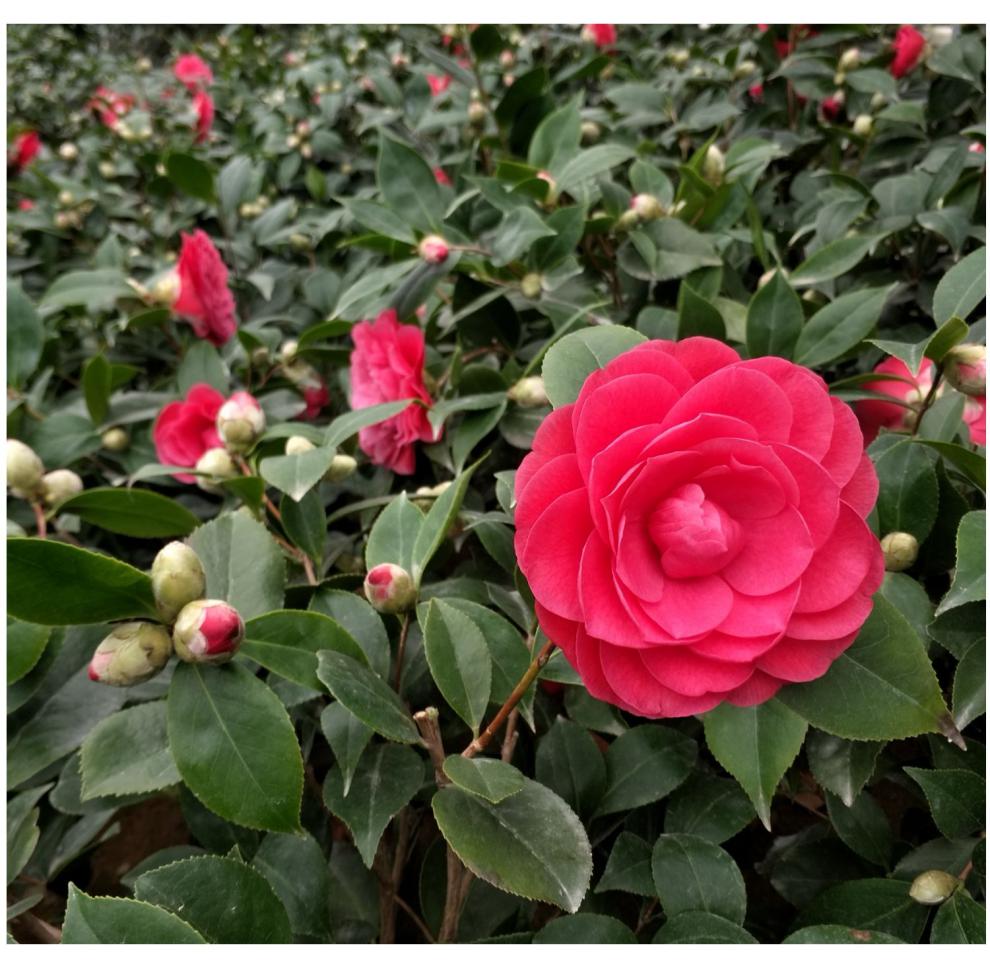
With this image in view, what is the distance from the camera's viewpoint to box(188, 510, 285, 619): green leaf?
22.8 inches

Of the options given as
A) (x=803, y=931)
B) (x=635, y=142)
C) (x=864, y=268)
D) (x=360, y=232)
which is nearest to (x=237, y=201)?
(x=360, y=232)

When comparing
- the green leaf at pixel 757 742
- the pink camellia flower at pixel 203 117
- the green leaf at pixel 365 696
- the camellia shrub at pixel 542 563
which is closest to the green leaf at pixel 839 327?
the camellia shrub at pixel 542 563

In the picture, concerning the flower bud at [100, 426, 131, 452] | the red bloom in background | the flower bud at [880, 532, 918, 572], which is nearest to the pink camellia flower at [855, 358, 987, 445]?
the flower bud at [880, 532, 918, 572]

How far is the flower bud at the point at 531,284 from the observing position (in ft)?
2.66

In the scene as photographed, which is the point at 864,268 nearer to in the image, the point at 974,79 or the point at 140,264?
the point at 974,79

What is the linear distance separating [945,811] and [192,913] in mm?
477

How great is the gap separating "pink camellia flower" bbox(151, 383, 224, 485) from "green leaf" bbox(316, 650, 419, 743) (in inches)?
16.3

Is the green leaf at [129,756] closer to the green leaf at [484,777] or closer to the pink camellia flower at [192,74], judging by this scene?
the green leaf at [484,777]

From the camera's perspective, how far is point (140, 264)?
4.70 feet

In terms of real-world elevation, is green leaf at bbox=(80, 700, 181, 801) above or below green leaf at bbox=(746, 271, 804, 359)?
below

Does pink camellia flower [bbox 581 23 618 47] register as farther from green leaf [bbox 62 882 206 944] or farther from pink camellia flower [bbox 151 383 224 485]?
green leaf [bbox 62 882 206 944]

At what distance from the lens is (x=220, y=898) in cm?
47

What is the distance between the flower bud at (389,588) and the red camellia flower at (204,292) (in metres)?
0.61

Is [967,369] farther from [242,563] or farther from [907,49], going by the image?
[907,49]
